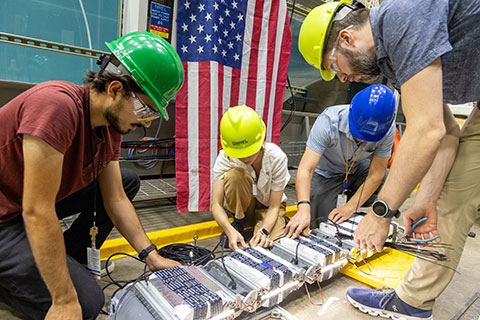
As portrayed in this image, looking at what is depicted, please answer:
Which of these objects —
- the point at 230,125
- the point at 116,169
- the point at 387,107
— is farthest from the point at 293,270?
the point at 387,107

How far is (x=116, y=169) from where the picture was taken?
4.54 feet

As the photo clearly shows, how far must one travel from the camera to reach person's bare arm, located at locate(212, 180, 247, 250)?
1.64 m

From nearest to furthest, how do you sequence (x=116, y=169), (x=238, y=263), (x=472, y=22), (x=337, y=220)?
(x=472, y=22)
(x=238, y=263)
(x=116, y=169)
(x=337, y=220)

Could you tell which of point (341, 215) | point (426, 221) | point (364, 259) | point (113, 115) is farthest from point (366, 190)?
point (113, 115)

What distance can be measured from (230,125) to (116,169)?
64cm

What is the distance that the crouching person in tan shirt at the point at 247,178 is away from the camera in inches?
64.6

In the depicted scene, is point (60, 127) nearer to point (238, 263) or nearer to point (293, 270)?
point (238, 263)

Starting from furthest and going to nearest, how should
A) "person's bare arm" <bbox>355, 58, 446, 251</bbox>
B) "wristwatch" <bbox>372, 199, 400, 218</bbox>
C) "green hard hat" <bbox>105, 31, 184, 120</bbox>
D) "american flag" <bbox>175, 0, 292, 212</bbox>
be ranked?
1. "american flag" <bbox>175, 0, 292, 212</bbox>
2. "green hard hat" <bbox>105, 31, 184, 120</bbox>
3. "wristwatch" <bbox>372, 199, 400, 218</bbox>
4. "person's bare arm" <bbox>355, 58, 446, 251</bbox>

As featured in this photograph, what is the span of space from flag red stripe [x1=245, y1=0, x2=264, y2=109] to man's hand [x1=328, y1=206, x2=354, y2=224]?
1.12 metres

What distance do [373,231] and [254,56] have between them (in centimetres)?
187

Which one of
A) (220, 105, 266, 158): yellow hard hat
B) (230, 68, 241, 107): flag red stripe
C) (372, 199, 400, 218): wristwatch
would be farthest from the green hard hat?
(230, 68, 241, 107): flag red stripe

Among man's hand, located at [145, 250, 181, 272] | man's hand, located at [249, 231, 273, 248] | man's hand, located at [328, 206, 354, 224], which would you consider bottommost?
man's hand, located at [145, 250, 181, 272]

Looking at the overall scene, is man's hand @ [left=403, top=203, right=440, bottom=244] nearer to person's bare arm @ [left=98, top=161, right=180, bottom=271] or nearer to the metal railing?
person's bare arm @ [left=98, top=161, right=180, bottom=271]

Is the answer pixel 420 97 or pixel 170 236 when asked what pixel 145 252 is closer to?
pixel 170 236
